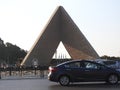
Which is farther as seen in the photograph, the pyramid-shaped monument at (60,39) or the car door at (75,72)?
the pyramid-shaped monument at (60,39)

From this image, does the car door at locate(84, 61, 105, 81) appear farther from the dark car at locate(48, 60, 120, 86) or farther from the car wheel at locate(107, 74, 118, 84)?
the car wheel at locate(107, 74, 118, 84)

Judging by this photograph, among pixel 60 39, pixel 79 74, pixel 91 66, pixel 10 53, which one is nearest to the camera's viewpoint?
pixel 79 74

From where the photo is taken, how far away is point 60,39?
67.7 m

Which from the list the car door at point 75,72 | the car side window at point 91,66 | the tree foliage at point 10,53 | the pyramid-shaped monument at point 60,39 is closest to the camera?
the car door at point 75,72

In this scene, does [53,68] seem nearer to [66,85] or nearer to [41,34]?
[66,85]

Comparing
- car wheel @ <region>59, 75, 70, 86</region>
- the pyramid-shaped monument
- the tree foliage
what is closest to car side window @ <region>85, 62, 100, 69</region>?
car wheel @ <region>59, 75, 70, 86</region>

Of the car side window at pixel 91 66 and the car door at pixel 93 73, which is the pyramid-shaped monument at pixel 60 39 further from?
the car door at pixel 93 73

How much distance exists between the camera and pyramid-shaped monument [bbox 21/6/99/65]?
65375 millimetres

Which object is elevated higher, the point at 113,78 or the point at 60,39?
the point at 60,39

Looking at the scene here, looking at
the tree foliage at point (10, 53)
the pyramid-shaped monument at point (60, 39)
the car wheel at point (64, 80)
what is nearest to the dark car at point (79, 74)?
the car wheel at point (64, 80)

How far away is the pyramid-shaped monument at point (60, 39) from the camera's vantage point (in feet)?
214

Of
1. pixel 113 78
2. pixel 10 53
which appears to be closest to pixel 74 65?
pixel 113 78

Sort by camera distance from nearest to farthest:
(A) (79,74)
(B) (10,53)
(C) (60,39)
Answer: (A) (79,74), (C) (60,39), (B) (10,53)

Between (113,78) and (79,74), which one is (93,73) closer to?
(79,74)
